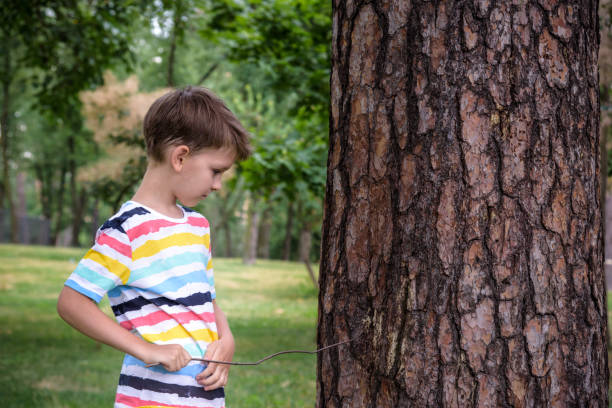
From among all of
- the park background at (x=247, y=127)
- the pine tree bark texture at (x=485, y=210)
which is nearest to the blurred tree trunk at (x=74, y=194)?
the park background at (x=247, y=127)

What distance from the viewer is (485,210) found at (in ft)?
5.16

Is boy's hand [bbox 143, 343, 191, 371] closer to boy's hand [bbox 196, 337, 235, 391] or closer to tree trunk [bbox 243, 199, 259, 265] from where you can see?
boy's hand [bbox 196, 337, 235, 391]

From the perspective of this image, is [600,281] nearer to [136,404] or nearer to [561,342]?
[561,342]

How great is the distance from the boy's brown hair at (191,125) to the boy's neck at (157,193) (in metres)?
0.05

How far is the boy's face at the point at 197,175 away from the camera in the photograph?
1.76 meters

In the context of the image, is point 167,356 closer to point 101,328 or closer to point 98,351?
point 101,328

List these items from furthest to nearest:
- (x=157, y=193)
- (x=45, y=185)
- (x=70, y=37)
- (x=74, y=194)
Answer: (x=45, y=185) < (x=74, y=194) < (x=70, y=37) < (x=157, y=193)

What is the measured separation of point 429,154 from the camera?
5.28ft

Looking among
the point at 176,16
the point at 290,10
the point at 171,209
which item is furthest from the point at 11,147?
the point at 171,209

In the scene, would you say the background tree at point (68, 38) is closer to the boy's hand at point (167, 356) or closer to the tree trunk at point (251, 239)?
the boy's hand at point (167, 356)

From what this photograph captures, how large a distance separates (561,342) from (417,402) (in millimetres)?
416

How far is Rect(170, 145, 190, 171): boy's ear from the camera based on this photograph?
1.75 metres

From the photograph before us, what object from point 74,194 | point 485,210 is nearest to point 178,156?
point 485,210

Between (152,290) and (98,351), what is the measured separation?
6315 mm
